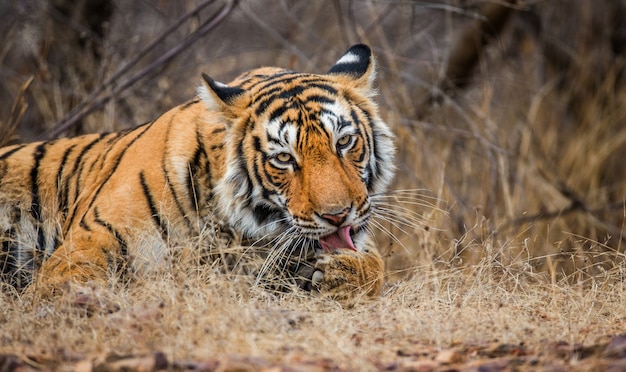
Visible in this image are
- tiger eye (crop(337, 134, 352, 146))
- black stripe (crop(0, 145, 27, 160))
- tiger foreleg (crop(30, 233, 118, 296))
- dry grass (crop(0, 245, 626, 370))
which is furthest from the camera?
black stripe (crop(0, 145, 27, 160))

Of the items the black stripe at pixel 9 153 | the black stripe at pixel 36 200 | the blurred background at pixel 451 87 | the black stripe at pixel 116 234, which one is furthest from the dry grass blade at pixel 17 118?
the black stripe at pixel 116 234

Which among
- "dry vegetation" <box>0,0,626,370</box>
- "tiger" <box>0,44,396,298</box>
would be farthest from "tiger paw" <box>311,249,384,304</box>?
"dry vegetation" <box>0,0,626,370</box>

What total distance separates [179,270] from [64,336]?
52cm

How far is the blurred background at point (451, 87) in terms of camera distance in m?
6.10

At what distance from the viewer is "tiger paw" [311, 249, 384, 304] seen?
362 centimetres

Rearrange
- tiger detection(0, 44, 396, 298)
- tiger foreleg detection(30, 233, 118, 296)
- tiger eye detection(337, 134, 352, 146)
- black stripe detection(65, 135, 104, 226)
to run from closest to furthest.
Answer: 1. tiger foreleg detection(30, 233, 118, 296)
2. tiger detection(0, 44, 396, 298)
3. tiger eye detection(337, 134, 352, 146)
4. black stripe detection(65, 135, 104, 226)

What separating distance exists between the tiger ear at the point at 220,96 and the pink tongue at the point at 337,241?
0.75 m

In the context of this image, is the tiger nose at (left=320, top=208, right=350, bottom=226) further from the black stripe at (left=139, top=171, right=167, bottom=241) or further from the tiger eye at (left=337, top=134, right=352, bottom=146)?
the black stripe at (left=139, top=171, right=167, bottom=241)

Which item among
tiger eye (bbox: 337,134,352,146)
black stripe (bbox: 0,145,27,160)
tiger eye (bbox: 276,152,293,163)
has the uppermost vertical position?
black stripe (bbox: 0,145,27,160)

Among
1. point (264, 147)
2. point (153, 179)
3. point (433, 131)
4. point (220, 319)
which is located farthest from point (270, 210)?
point (433, 131)

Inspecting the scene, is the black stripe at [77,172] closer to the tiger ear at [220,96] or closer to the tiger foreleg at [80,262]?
the tiger foreleg at [80,262]

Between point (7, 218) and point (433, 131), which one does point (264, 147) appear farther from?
point (433, 131)

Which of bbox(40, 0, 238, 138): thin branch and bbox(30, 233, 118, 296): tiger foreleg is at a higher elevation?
bbox(40, 0, 238, 138): thin branch

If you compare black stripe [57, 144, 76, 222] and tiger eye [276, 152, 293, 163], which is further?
black stripe [57, 144, 76, 222]
